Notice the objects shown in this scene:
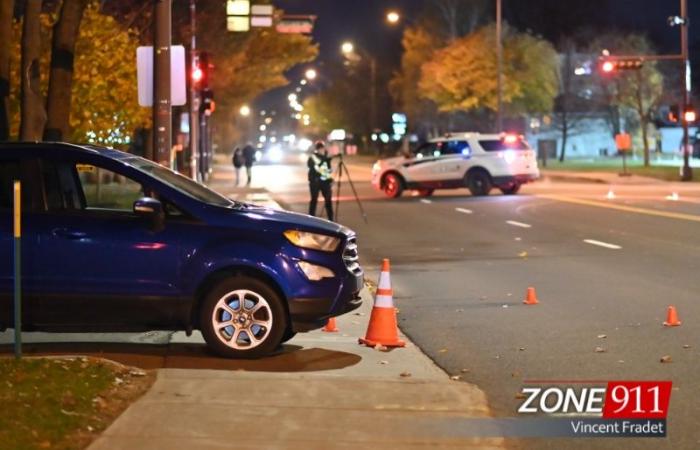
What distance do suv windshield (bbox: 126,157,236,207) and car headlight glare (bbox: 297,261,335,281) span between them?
0.94m

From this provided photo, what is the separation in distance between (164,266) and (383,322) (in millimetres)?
2022

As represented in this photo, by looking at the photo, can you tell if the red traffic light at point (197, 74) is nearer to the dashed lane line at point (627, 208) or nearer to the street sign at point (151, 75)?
the street sign at point (151, 75)

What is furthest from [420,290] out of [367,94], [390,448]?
[367,94]

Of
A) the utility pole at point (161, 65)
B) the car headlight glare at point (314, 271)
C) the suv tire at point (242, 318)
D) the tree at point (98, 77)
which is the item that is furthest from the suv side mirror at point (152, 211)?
the tree at point (98, 77)

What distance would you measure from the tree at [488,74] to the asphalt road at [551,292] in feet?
119

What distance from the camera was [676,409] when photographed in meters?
7.62

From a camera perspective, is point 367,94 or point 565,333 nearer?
point 565,333

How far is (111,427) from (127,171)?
3056 millimetres

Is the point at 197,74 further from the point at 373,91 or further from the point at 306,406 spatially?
the point at 373,91

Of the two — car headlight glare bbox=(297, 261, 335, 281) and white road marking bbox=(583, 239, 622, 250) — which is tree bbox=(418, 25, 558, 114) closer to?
white road marking bbox=(583, 239, 622, 250)

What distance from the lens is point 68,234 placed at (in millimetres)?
9070

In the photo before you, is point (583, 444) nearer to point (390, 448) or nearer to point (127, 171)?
point (390, 448)

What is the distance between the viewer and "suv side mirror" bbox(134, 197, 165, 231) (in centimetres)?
895

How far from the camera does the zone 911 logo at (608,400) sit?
7.59 meters
